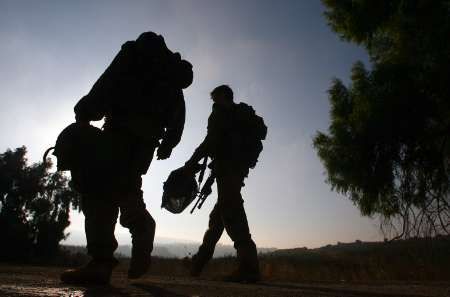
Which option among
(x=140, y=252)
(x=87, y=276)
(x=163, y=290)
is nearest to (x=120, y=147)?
(x=140, y=252)

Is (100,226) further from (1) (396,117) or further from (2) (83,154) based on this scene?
(1) (396,117)

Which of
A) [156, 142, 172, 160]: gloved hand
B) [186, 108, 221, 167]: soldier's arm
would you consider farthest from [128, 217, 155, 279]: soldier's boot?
[186, 108, 221, 167]: soldier's arm

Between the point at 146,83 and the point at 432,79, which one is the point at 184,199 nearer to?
the point at 146,83

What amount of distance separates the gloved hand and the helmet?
1.08 meters

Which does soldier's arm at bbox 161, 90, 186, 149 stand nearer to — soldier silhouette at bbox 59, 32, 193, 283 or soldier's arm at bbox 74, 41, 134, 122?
soldier silhouette at bbox 59, 32, 193, 283

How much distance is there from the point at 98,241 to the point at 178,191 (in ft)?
6.23

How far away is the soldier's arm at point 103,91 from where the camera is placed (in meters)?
2.65

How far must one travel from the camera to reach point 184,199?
4.46m

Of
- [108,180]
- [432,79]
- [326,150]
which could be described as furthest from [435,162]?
[108,180]

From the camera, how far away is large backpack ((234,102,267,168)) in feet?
14.8

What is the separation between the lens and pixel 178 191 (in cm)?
439

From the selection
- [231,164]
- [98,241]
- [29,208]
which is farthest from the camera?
[29,208]

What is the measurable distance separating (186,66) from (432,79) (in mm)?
7705

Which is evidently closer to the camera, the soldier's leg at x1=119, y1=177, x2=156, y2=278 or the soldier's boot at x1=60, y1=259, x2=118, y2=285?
the soldier's boot at x1=60, y1=259, x2=118, y2=285
